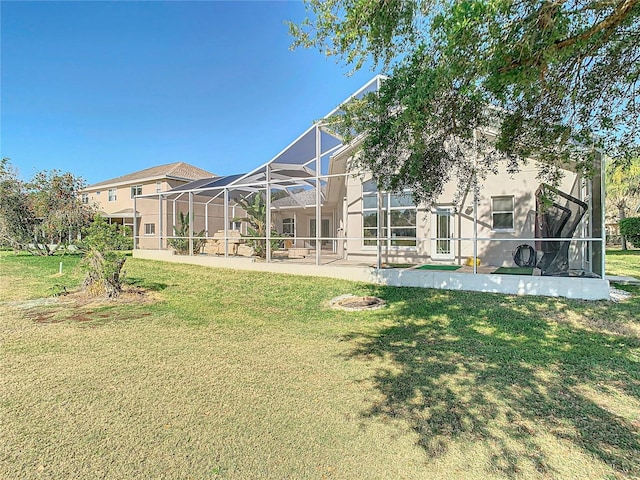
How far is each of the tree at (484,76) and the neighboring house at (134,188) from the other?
81.6 ft

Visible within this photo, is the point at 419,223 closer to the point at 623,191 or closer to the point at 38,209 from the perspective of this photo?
the point at 38,209

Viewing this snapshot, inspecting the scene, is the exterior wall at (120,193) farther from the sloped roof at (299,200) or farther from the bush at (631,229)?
the bush at (631,229)

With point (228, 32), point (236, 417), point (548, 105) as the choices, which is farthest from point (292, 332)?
point (228, 32)

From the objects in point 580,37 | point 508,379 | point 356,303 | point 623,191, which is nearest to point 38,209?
point 356,303

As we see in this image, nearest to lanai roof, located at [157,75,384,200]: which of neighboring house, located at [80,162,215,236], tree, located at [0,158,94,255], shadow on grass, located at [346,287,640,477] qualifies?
shadow on grass, located at [346,287,640,477]

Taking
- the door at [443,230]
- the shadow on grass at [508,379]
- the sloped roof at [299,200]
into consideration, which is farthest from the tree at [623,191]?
the shadow on grass at [508,379]

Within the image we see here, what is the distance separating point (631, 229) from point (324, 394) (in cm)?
2885

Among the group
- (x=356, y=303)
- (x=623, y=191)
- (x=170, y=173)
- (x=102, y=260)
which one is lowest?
(x=356, y=303)

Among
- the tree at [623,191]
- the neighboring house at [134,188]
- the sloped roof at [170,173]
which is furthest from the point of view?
the sloped roof at [170,173]

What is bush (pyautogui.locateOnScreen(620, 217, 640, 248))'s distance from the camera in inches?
909

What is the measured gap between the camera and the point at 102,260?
865 centimetres

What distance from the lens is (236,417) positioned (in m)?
3.12

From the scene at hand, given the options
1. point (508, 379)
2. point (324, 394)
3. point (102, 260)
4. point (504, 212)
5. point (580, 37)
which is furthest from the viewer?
point (504, 212)

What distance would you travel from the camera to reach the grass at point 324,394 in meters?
2.51
